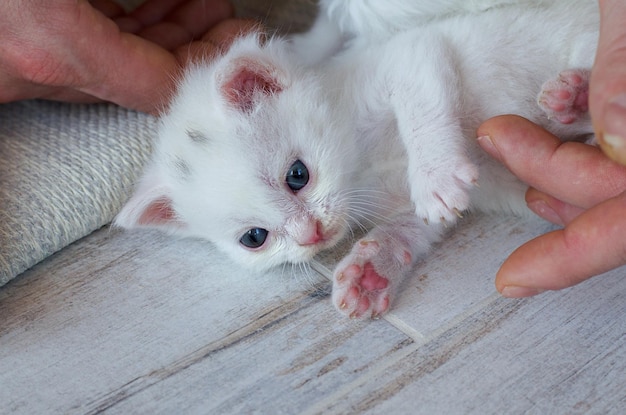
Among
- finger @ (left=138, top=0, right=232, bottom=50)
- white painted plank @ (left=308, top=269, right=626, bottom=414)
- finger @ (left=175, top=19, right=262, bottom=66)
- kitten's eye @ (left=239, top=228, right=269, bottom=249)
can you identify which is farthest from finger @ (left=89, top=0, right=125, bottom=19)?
white painted plank @ (left=308, top=269, right=626, bottom=414)

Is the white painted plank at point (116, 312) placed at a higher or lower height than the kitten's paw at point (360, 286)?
lower

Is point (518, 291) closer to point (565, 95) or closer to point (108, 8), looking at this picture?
point (565, 95)

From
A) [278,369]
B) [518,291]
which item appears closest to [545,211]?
[518,291]

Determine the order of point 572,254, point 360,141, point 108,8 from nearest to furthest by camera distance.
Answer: point 572,254
point 360,141
point 108,8

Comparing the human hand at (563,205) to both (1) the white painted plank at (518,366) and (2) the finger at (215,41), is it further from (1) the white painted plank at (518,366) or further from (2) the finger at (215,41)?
(2) the finger at (215,41)

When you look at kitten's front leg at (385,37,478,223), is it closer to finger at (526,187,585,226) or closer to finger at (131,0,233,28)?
finger at (526,187,585,226)

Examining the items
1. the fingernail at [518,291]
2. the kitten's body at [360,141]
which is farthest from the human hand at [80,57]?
the fingernail at [518,291]
